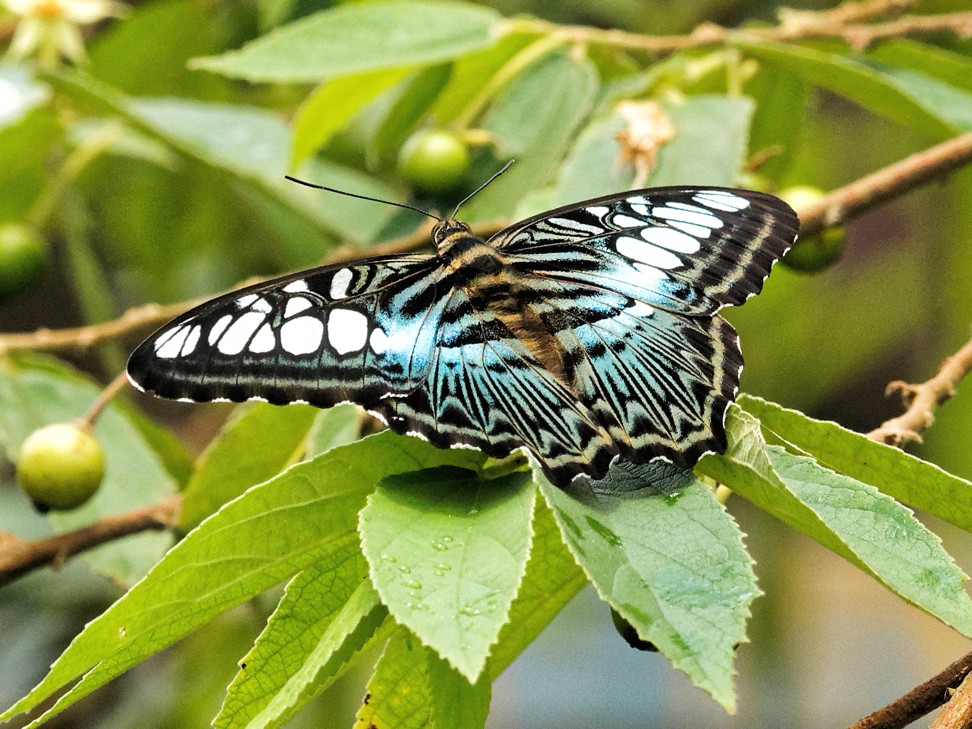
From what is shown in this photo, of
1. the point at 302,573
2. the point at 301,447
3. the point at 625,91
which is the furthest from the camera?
the point at 625,91

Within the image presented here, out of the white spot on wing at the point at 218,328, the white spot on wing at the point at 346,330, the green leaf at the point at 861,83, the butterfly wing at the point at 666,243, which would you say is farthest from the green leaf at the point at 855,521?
the green leaf at the point at 861,83

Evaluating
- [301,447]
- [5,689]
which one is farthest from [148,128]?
[5,689]

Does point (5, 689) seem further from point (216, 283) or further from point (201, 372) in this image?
point (201, 372)

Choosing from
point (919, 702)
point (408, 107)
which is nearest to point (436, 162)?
point (408, 107)

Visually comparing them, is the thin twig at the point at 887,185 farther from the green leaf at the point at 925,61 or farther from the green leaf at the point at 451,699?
the green leaf at the point at 451,699

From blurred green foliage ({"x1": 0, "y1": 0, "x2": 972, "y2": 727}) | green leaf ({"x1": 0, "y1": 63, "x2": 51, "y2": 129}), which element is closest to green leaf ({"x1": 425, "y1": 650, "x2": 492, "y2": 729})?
blurred green foliage ({"x1": 0, "y1": 0, "x2": 972, "y2": 727})

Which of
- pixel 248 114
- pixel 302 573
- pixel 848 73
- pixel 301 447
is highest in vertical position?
pixel 848 73
